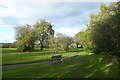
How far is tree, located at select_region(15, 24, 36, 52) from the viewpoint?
7156 cm

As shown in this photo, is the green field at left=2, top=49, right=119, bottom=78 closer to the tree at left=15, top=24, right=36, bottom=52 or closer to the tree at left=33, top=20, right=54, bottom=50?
the tree at left=15, top=24, right=36, bottom=52

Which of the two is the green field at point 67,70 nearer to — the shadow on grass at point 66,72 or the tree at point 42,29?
the shadow on grass at point 66,72

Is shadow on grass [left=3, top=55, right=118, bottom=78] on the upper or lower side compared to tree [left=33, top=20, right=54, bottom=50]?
lower

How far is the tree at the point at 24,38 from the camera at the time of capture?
235 ft

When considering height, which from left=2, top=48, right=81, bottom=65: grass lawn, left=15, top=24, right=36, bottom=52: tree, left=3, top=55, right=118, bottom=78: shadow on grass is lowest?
left=3, top=55, right=118, bottom=78: shadow on grass

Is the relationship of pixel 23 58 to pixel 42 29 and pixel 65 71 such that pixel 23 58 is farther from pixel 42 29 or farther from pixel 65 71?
pixel 42 29

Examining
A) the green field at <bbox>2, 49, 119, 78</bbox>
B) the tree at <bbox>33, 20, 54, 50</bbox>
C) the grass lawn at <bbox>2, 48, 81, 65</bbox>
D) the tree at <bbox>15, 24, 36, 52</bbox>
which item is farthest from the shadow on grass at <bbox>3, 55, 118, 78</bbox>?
the tree at <bbox>33, 20, 54, 50</bbox>

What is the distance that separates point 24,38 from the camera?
71938 millimetres

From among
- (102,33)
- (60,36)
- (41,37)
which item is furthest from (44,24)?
(102,33)

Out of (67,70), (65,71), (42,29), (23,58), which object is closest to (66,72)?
(65,71)

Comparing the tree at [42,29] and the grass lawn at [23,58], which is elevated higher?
the tree at [42,29]

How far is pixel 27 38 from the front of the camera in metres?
71.6

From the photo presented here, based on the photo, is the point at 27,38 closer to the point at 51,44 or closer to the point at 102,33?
the point at 51,44

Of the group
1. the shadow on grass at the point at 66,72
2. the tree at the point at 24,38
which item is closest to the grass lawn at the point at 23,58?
the shadow on grass at the point at 66,72
